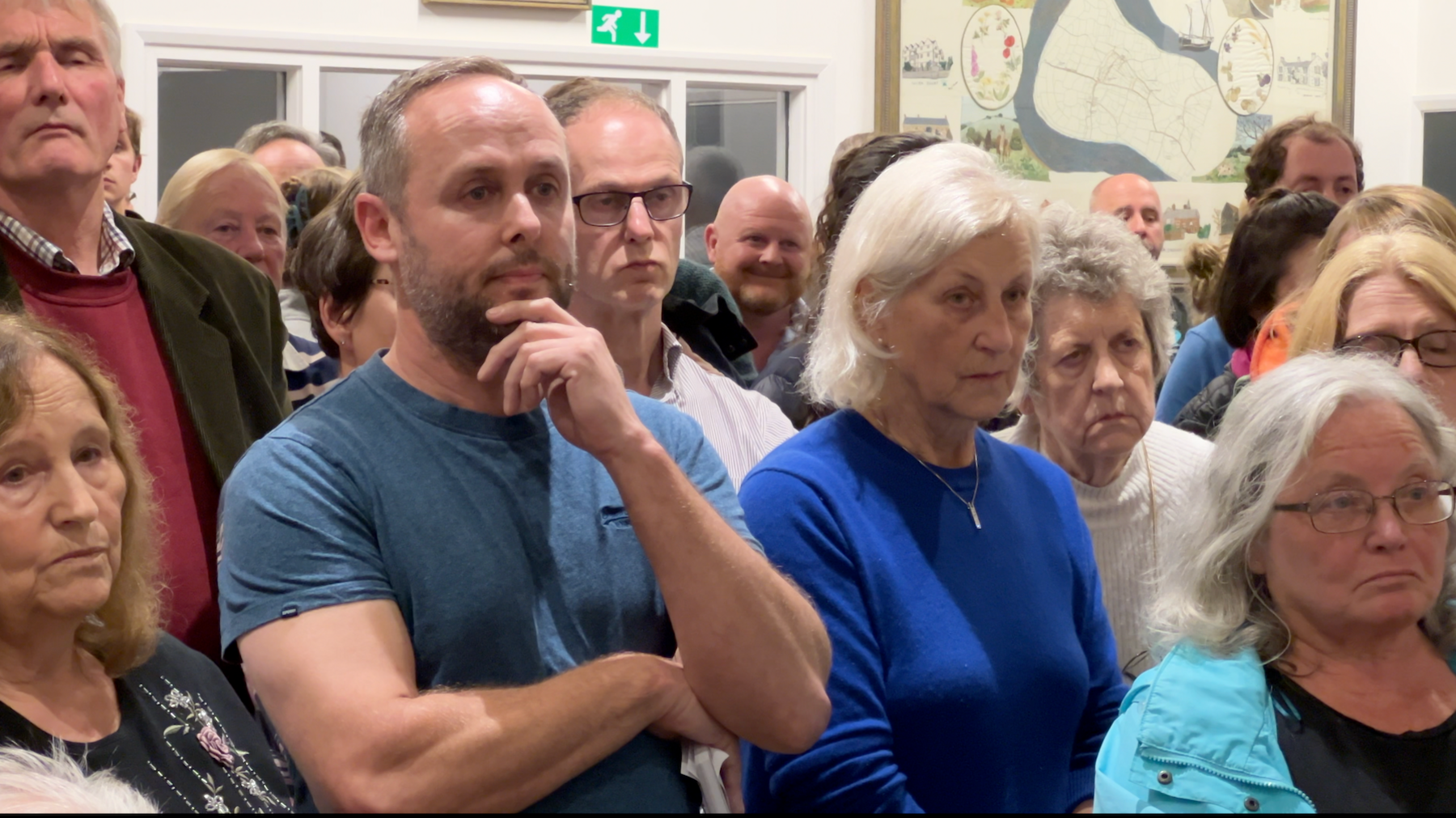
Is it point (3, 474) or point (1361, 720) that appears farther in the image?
point (1361, 720)

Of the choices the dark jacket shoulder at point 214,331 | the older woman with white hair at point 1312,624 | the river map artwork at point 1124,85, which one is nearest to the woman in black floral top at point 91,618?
the dark jacket shoulder at point 214,331

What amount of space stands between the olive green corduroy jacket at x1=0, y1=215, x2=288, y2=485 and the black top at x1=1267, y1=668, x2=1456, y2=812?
4.90 feet

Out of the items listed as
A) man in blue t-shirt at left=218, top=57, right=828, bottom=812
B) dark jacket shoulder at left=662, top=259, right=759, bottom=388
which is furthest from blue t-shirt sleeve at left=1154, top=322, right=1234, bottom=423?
man in blue t-shirt at left=218, top=57, right=828, bottom=812

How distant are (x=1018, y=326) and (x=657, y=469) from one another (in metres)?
0.68

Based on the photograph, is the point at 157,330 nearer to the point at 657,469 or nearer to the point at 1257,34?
the point at 657,469

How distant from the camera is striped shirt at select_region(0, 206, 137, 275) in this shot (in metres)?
2.00

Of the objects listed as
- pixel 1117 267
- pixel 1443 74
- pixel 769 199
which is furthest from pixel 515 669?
pixel 1443 74

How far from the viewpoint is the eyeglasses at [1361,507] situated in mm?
1722

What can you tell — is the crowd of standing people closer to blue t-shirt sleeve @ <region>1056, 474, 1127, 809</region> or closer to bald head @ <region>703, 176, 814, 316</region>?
blue t-shirt sleeve @ <region>1056, 474, 1127, 809</region>

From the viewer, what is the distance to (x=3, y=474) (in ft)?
5.17

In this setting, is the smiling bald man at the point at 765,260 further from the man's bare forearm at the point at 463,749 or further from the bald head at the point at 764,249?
the man's bare forearm at the point at 463,749

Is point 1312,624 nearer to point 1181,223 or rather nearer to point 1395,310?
point 1395,310

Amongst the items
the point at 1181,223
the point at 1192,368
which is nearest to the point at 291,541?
the point at 1192,368

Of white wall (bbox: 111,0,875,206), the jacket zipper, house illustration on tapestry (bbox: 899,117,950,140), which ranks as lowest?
the jacket zipper
